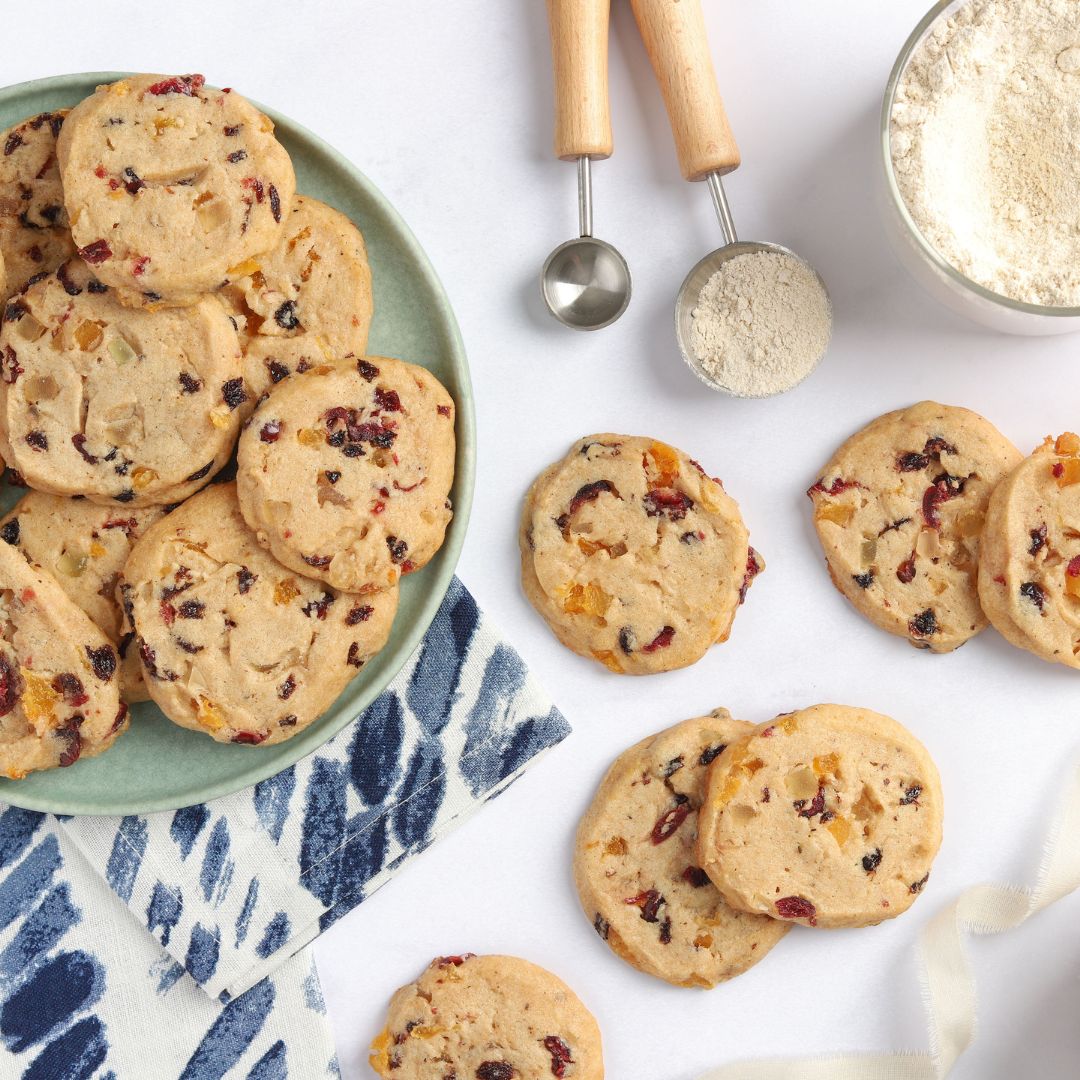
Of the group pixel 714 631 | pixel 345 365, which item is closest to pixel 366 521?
pixel 345 365

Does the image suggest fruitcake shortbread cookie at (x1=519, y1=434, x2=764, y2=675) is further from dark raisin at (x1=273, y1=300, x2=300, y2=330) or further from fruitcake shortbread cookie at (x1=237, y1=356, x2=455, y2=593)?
dark raisin at (x1=273, y1=300, x2=300, y2=330)

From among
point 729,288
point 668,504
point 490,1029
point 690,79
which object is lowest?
point 490,1029

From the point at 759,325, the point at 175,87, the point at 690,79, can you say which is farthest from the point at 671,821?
the point at 175,87

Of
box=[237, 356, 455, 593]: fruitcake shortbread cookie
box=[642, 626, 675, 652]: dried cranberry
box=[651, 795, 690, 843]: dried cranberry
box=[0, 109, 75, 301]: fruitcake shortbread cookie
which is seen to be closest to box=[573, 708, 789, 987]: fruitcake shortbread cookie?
box=[651, 795, 690, 843]: dried cranberry

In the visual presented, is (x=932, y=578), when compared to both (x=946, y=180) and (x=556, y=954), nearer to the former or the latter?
(x=946, y=180)

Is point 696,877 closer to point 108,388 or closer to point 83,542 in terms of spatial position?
point 83,542

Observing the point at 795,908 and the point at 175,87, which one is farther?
the point at 795,908
